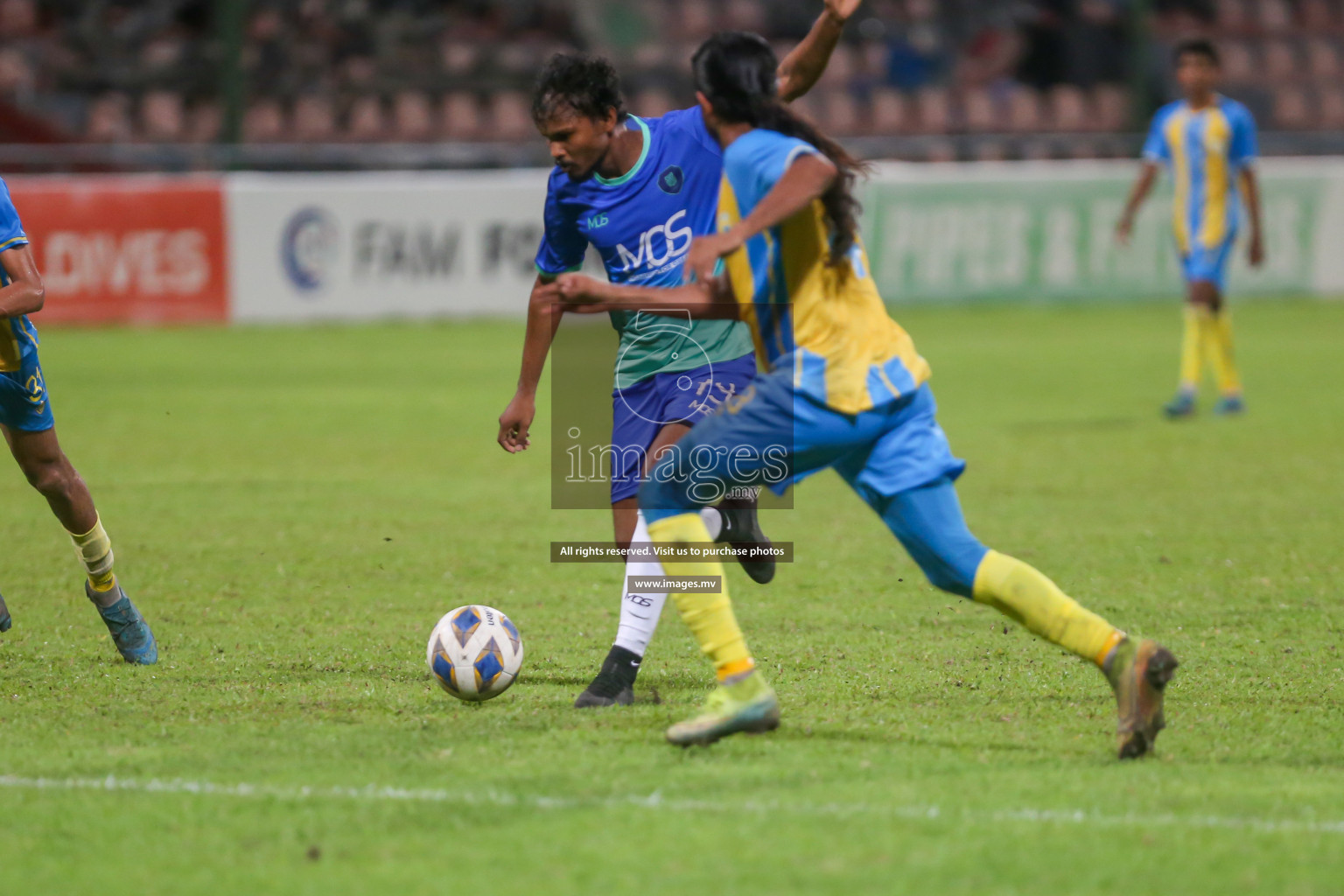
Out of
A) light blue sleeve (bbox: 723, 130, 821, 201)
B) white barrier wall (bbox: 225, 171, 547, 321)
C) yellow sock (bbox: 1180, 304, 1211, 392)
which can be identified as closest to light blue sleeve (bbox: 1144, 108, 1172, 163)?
yellow sock (bbox: 1180, 304, 1211, 392)

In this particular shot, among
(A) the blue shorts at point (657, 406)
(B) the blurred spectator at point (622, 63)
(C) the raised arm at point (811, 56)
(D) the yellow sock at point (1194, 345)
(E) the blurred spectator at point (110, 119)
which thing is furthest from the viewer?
(B) the blurred spectator at point (622, 63)

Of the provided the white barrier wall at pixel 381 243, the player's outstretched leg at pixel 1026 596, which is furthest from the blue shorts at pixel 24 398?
the white barrier wall at pixel 381 243

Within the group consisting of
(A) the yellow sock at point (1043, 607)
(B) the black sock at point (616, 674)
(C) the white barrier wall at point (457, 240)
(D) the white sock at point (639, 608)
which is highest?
(A) the yellow sock at point (1043, 607)

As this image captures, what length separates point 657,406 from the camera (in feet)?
17.8

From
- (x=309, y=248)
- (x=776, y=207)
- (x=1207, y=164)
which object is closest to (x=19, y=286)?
(x=776, y=207)

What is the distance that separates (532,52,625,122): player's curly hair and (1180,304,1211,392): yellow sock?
Answer: 26.4ft

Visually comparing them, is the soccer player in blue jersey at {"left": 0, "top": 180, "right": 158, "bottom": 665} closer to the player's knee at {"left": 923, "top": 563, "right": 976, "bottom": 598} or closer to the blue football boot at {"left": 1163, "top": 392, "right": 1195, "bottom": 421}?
the player's knee at {"left": 923, "top": 563, "right": 976, "bottom": 598}

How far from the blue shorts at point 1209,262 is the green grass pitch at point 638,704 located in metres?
1.40

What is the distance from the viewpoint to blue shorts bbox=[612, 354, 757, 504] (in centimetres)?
538

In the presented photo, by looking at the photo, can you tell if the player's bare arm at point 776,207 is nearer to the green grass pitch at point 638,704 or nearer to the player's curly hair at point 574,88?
the player's curly hair at point 574,88

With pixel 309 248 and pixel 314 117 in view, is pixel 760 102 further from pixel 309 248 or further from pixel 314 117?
pixel 314 117

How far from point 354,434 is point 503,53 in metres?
12.3

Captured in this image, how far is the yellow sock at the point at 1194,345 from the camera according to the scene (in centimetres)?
1229

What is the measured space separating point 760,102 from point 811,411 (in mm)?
817
